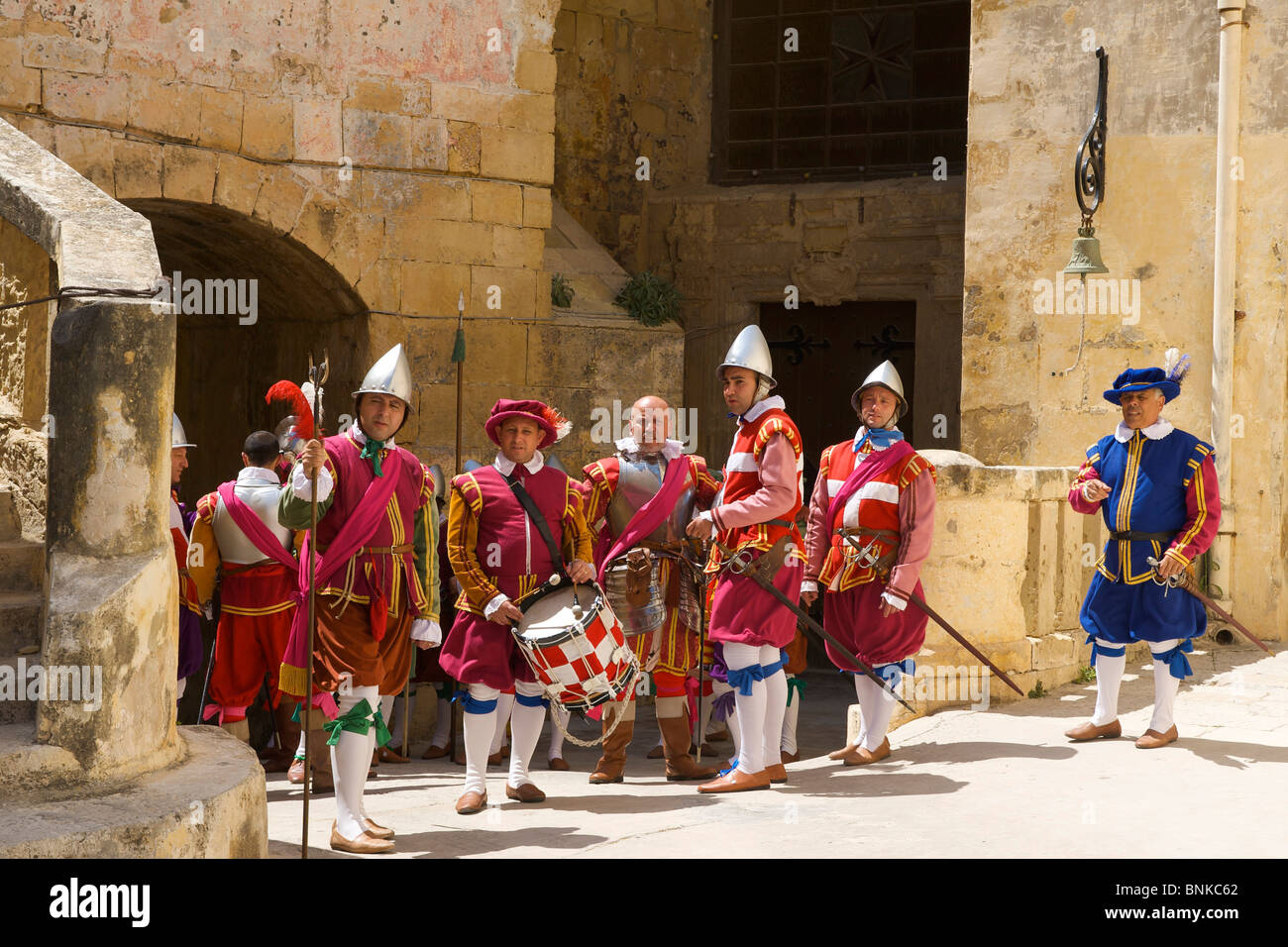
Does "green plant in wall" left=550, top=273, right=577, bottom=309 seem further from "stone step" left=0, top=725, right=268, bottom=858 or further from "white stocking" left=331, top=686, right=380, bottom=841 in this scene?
"stone step" left=0, top=725, right=268, bottom=858

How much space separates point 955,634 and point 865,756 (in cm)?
81

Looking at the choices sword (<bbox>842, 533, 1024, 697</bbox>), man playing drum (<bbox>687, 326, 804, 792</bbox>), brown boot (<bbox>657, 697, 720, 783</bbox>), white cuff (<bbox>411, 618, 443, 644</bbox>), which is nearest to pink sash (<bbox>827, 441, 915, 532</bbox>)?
sword (<bbox>842, 533, 1024, 697</bbox>)

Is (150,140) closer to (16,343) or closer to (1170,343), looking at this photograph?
(16,343)

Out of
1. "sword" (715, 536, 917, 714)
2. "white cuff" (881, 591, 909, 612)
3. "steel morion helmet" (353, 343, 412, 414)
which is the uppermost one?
"steel morion helmet" (353, 343, 412, 414)

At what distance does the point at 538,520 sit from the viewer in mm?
6039

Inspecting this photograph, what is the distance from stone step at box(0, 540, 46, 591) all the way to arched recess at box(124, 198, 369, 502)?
16.4 feet

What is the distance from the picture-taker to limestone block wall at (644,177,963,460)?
1365cm

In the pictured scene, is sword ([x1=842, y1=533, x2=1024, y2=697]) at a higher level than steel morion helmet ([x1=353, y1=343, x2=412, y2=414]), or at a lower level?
lower

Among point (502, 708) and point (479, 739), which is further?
point (502, 708)

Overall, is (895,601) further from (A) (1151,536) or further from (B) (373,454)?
(B) (373,454)

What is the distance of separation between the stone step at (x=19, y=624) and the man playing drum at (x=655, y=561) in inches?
96.4

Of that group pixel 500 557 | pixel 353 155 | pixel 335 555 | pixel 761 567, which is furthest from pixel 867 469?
pixel 353 155

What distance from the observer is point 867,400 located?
6.92 m
